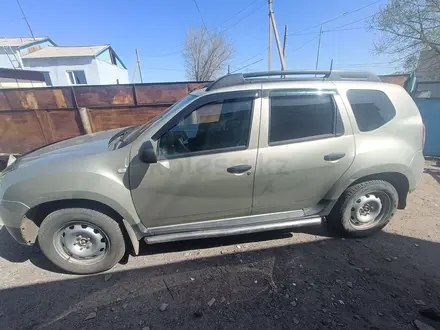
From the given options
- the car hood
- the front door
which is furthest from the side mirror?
the car hood

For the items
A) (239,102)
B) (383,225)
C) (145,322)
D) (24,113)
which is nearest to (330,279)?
(383,225)

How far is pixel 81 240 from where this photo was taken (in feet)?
7.79

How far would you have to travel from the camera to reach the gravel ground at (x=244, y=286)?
192 cm

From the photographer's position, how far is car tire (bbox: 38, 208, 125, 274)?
7.29 feet

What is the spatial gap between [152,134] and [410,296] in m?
2.92

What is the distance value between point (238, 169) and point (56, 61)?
924 inches

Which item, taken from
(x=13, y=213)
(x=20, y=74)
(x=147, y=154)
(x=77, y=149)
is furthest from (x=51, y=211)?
(x=20, y=74)

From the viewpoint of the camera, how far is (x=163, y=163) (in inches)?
84.7

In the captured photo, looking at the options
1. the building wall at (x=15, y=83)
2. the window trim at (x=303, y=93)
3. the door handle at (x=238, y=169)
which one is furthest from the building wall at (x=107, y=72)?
the door handle at (x=238, y=169)

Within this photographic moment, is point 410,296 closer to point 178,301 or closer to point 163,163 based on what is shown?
point 178,301

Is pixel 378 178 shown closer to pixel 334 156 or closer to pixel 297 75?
pixel 334 156

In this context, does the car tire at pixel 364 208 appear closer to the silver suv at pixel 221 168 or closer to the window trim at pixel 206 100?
the silver suv at pixel 221 168

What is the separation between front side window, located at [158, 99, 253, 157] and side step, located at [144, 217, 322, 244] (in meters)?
0.88

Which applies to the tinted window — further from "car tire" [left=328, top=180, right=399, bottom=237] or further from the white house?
the white house
